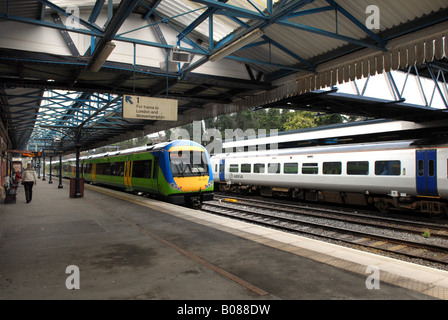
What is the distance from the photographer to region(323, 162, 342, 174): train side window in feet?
46.4

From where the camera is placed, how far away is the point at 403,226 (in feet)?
33.8

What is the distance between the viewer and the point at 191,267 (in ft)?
15.2

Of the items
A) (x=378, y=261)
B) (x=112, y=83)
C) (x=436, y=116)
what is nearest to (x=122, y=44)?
(x=112, y=83)

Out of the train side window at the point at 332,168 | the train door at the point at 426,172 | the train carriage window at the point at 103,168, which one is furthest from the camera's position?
the train carriage window at the point at 103,168

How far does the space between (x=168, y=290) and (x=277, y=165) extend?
1427 centimetres

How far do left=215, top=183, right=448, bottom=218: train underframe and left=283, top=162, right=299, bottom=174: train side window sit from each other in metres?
1.15

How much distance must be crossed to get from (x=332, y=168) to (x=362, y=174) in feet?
4.91

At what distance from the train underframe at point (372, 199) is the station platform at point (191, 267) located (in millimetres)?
8085

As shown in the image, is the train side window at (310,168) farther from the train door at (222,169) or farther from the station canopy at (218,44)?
the train door at (222,169)

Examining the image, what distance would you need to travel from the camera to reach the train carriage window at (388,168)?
12188 mm

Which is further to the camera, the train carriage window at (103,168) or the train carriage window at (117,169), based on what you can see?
the train carriage window at (103,168)

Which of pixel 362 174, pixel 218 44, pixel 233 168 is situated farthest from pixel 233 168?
pixel 218 44

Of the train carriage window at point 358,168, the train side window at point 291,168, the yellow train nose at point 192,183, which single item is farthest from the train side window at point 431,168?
the yellow train nose at point 192,183

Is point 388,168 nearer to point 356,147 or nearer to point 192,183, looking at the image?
point 356,147
